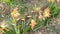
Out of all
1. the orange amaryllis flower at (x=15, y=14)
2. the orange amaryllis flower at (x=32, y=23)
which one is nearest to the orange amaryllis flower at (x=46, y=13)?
the orange amaryllis flower at (x=32, y=23)

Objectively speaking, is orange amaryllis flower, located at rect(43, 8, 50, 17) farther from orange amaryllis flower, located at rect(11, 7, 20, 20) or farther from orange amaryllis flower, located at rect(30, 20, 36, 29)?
orange amaryllis flower, located at rect(11, 7, 20, 20)

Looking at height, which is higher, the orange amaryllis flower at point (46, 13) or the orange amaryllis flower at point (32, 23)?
the orange amaryllis flower at point (46, 13)

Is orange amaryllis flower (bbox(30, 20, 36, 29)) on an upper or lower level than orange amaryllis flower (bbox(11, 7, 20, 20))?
lower

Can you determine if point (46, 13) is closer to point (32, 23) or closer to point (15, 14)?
point (32, 23)

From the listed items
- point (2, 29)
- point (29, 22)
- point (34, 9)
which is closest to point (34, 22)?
point (29, 22)

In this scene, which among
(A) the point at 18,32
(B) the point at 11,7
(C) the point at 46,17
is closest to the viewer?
(A) the point at 18,32

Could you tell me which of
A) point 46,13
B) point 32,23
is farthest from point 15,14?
point 46,13

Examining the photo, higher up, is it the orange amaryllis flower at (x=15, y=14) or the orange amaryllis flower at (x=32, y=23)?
the orange amaryllis flower at (x=15, y=14)

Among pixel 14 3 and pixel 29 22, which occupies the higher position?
pixel 14 3

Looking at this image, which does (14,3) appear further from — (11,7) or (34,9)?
(34,9)

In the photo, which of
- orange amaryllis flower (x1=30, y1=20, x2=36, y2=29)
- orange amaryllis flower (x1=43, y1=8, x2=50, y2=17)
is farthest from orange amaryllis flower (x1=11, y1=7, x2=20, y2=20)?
orange amaryllis flower (x1=43, y1=8, x2=50, y2=17)

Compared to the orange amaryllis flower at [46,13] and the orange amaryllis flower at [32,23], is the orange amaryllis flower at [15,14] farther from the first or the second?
the orange amaryllis flower at [46,13]
